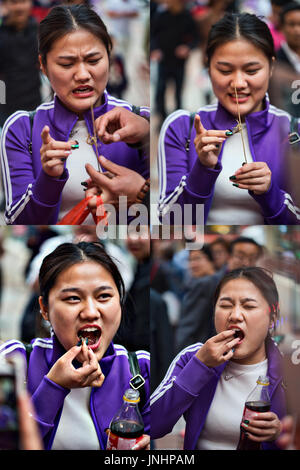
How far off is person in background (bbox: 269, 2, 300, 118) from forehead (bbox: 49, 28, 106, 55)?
0.71m

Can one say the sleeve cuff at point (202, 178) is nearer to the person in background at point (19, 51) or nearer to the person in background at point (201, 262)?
the person in background at point (201, 262)

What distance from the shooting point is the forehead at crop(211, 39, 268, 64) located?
265cm

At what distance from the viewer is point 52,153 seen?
2660 millimetres

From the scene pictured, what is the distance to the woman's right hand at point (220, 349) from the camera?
2.65m

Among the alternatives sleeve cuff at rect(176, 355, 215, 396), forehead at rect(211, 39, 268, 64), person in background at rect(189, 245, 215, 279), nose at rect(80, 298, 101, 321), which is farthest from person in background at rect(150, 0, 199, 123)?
sleeve cuff at rect(176, 355, 215, 396)

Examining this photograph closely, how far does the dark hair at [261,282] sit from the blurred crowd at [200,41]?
643mm

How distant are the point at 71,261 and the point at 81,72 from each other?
0.73 meters

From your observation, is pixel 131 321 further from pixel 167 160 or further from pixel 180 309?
pixel 167 160

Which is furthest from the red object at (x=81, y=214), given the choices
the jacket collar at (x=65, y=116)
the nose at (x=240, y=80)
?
the nose at (x=240, y=80)

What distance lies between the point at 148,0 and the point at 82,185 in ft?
2.53

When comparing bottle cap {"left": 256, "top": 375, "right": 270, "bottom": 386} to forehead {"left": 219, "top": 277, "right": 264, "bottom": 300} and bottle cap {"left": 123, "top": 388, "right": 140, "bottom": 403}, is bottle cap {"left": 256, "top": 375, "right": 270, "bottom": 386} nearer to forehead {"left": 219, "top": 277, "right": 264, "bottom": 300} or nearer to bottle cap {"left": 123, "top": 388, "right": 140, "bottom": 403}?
forehead {"left": 219, "top": 277, "right": 264, "bottom": 300}

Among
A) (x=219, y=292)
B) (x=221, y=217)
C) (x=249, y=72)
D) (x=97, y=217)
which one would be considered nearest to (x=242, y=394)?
(x=219, y=292)

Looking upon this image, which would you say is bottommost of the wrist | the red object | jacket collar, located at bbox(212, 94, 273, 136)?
the red object

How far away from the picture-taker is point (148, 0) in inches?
106
